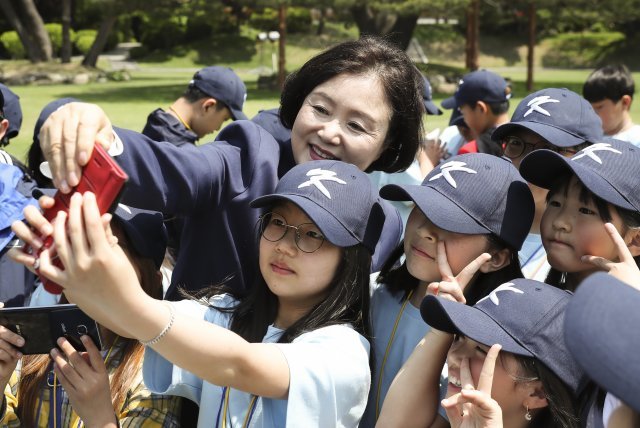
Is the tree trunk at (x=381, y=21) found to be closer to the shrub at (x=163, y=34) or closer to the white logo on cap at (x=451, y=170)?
the shrub at (x=163, y=34)

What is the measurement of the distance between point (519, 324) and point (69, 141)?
1081mm

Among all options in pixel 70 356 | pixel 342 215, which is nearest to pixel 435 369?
pixel 342 215

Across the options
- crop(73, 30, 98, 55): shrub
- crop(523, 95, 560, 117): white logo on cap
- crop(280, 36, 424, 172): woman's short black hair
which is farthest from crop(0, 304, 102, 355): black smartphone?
crop(73, 30, 98, 55): shrub

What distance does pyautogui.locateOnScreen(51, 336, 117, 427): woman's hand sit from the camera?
2045 millimetres

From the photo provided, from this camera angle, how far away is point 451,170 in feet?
7.82

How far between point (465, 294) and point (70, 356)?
1067 millimetres

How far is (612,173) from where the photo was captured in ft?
7.59

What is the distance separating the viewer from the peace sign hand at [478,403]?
1752 mm

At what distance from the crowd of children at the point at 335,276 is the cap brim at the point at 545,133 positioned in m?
0.61

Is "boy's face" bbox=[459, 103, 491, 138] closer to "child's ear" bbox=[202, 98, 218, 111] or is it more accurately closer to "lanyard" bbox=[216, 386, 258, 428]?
"child's ear" bbox=[202, 98, 218, 111]

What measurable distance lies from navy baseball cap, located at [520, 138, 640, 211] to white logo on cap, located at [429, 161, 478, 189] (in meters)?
0.19

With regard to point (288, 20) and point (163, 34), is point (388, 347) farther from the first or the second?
point (288, 20)

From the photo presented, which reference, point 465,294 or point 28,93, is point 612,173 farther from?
point 28,93

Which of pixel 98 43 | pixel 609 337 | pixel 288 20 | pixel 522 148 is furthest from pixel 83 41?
pixel 609 337
